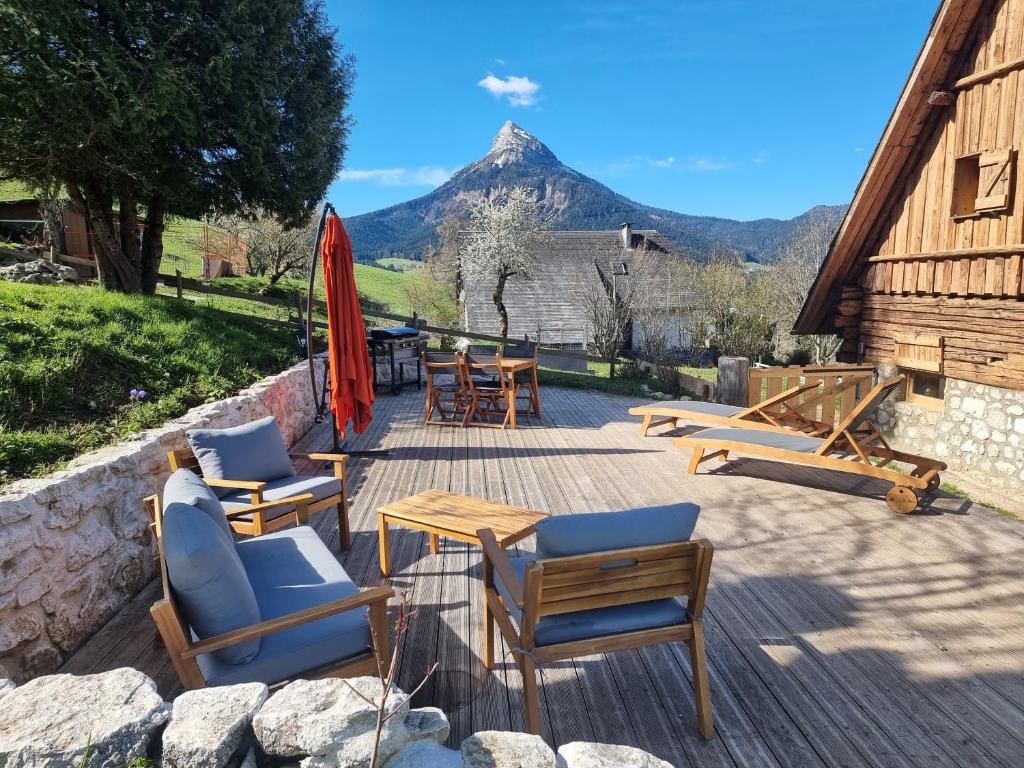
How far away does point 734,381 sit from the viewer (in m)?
→ 8.59

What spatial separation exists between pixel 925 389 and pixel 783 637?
5156mm

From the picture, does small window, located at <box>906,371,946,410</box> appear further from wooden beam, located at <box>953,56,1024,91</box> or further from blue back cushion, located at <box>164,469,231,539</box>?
blue back cushion, located at <box>164,469,231,539</box>

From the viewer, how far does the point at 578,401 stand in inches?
383

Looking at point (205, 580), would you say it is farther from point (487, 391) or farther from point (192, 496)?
point (487, 391)

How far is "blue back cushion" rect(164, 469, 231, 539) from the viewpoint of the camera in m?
2.26

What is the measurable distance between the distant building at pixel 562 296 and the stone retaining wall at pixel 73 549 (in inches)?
693

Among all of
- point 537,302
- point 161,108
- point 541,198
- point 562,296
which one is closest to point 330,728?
point 161,108

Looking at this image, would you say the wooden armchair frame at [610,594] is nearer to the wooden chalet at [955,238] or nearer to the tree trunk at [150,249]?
the wooden chalet at [955,238]

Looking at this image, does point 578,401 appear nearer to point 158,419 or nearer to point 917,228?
point 917,228

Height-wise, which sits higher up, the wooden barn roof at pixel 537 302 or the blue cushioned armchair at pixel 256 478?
the wooden barn roof at pixel 537 302

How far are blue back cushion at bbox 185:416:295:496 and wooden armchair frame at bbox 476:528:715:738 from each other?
2.23 metres

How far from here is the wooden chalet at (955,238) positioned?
5.34 m

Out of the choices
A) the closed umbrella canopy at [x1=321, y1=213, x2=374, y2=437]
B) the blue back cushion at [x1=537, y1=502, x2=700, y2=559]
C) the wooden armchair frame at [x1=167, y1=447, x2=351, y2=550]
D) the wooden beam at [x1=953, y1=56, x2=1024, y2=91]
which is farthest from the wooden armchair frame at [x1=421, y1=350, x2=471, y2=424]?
the wooden beam at [x1=953, y1=56, x2=1024, y2=91]

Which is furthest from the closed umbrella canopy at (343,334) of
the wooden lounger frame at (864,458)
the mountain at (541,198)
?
the mountain at (541,198)
